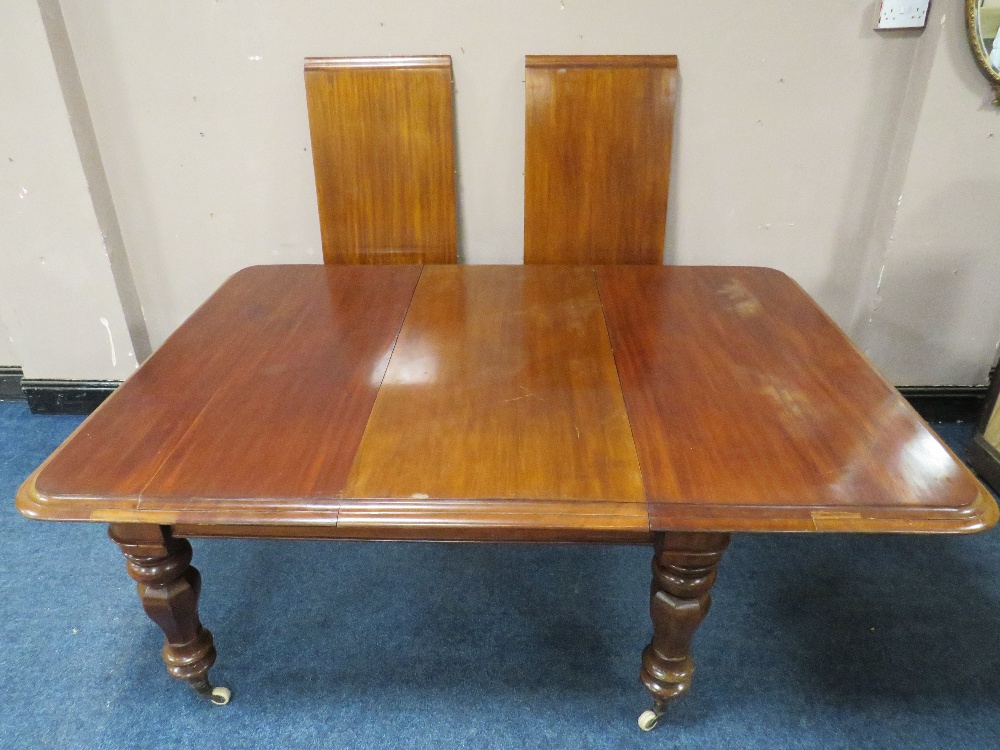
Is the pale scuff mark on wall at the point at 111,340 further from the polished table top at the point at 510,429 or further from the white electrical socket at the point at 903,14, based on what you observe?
the white electrical socket at the point at 903,14

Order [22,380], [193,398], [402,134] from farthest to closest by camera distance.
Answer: [22,380], [402,134], [193,398]

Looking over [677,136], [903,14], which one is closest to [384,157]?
[677,136]

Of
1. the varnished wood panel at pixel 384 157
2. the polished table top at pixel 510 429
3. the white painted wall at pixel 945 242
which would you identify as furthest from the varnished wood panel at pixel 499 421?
the white painted wall at pixel 945 242

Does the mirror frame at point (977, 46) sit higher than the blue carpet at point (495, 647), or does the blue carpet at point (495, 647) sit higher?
the mirror frame at point (977, 46)

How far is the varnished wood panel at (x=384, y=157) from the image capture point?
162 cm

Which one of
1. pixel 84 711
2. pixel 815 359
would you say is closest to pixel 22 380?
pixel 84 711

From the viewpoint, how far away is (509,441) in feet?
3.36

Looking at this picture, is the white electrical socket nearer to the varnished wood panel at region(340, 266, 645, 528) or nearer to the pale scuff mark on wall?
the varnished wood panel at region(340, 266, 645, 528)

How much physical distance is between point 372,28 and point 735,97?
93 centimetres

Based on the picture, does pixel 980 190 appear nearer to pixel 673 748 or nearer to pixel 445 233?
pixel 445 233

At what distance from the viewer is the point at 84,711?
1.34m

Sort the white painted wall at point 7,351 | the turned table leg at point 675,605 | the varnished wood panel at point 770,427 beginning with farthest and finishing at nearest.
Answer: the white painted wall at point 7,351, the turned table leg at point 675,605, the varnished wood panel at point 770,427

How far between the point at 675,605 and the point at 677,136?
1.23 metres

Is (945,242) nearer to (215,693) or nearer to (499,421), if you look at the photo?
(499,421)
